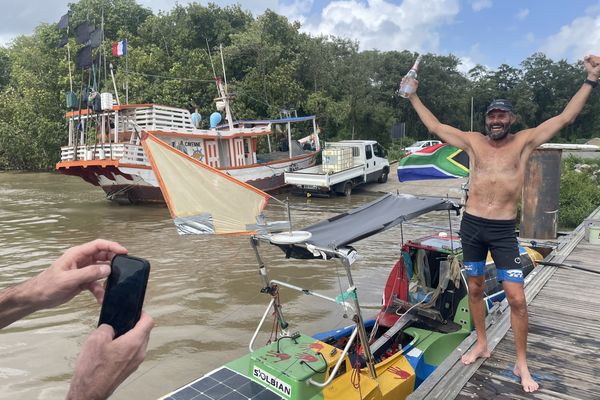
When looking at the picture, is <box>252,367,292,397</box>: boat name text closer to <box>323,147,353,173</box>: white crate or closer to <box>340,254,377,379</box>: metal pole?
<box>340,254,377,379</box>: metal pole

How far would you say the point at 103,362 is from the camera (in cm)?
114

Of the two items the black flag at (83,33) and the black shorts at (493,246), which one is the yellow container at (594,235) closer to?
the black shorts at (493,246)

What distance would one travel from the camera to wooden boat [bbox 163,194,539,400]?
11.8 ft

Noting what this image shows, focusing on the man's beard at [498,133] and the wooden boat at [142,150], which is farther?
the wooden boat at [142,150]

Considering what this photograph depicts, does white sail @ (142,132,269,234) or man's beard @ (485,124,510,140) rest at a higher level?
man's beard @ (485,124,510,140)

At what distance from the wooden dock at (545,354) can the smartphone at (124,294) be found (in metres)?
3.01

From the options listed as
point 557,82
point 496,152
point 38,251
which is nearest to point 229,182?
point 496,152

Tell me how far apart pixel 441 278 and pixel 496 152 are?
78.0 inches

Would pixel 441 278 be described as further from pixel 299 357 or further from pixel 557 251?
pixel 557 251

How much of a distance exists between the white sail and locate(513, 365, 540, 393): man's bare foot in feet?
8.97

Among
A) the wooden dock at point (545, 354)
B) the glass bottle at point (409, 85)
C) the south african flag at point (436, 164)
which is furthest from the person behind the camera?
the south african flag at point (436, 164)

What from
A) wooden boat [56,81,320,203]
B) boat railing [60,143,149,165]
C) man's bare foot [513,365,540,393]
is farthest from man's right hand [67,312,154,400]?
boat railing [60,143,149,165]

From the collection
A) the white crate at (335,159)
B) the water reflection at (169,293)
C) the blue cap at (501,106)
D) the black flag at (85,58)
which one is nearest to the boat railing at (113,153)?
the water reflection at (169,293)

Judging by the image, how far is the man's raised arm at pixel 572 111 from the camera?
12.4ft
